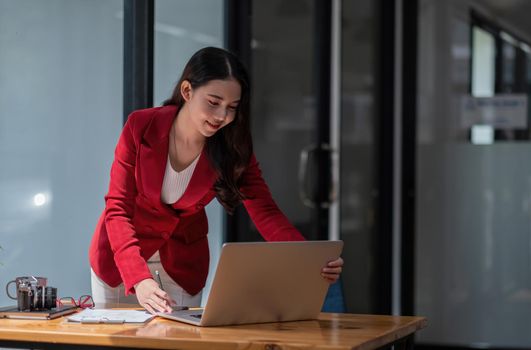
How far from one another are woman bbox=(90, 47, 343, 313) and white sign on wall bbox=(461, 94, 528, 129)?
3077 mm

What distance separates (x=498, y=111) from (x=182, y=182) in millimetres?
3302

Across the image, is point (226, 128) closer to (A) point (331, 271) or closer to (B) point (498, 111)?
(A) point (331, 271)

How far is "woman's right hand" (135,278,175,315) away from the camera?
8.93 ft

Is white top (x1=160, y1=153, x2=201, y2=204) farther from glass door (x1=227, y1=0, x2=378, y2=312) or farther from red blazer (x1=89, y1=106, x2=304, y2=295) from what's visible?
glass door (x1=227, y1=0, x2=378, y2=312)

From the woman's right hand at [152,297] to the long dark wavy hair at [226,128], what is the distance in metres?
0.48

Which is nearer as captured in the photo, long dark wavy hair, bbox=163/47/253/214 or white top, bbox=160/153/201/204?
long dark wavy hair, bbox=163/47/253/214

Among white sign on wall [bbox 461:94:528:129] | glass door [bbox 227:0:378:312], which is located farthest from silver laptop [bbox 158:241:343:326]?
white sign on wall [bbox 461:94:528:129]

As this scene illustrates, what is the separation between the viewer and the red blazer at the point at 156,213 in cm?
295

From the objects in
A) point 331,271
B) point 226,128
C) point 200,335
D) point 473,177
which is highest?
point 226,128

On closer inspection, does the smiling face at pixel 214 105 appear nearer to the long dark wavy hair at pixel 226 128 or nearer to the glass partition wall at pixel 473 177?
the long dark wavy hair at pixel 226 128

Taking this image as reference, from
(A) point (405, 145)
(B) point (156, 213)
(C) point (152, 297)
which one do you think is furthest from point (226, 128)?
(A) point (405, 145)

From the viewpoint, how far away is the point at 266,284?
262 cm

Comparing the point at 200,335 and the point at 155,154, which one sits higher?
the point at 155,154

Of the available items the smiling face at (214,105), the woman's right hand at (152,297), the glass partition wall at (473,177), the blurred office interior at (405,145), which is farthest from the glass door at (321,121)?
the woman's right hand at (152,297)
